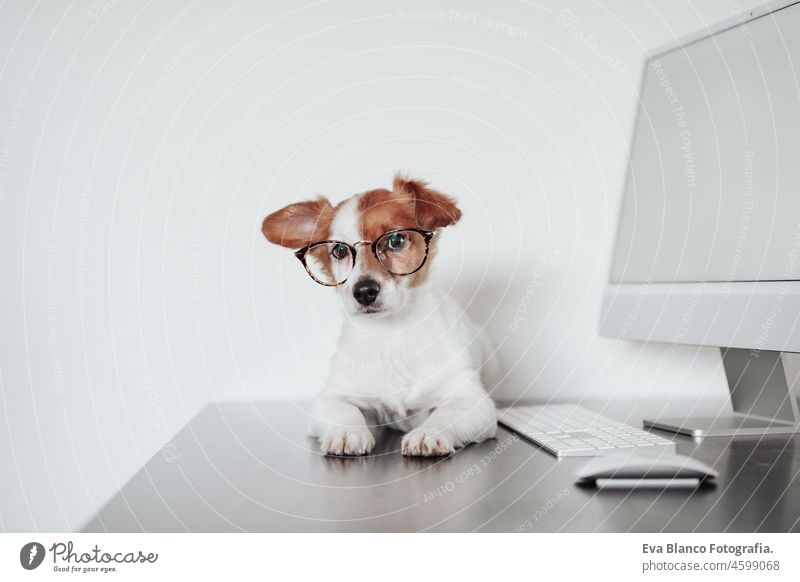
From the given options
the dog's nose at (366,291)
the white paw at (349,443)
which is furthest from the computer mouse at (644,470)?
the dog's nose at (366,291)

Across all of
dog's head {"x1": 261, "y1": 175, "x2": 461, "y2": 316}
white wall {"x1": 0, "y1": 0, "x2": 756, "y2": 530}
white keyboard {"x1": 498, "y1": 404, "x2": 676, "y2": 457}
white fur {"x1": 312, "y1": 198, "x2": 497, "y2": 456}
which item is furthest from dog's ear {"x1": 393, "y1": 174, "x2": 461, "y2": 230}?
white keyboard {"x1": 498, "y1": 404, "x2": 676, "y2": 457}

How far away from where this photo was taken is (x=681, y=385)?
6.24ft

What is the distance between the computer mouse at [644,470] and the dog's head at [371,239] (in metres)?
0.52

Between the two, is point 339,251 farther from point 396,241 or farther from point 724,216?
point 724,216

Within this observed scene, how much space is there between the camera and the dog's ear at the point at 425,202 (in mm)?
1438

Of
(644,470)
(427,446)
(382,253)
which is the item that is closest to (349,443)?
(427,446)

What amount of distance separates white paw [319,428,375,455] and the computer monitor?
0.63 m

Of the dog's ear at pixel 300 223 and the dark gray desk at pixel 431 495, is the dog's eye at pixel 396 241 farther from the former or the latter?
the dark gray desk at pixel 431 495

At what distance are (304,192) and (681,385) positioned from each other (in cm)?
112

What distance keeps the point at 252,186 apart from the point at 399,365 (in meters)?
0.63

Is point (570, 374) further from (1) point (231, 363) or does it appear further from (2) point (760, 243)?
(1) point (231, 363)

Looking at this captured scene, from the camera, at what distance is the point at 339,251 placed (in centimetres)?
140

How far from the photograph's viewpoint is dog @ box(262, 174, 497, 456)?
53.2 inches
